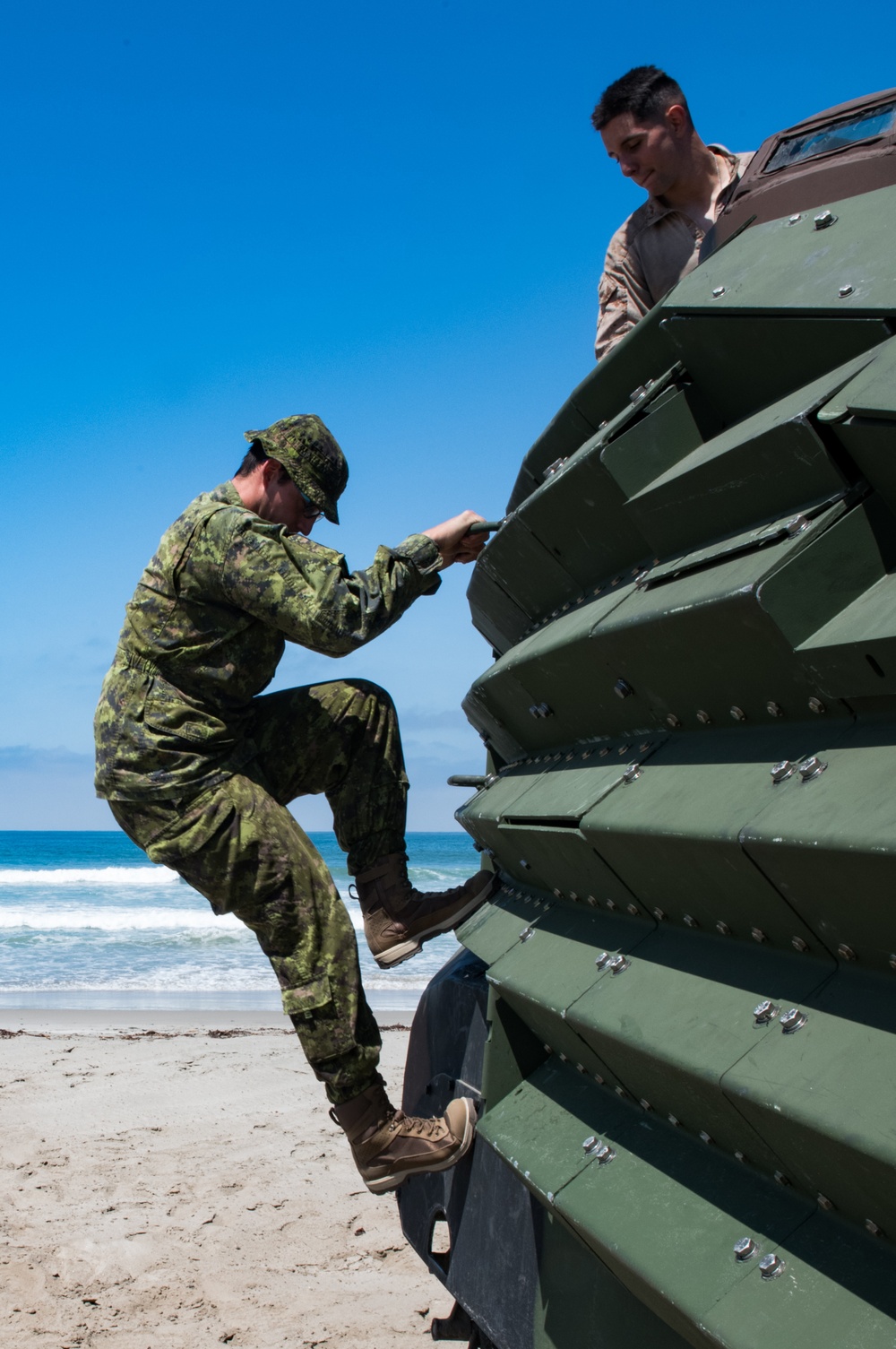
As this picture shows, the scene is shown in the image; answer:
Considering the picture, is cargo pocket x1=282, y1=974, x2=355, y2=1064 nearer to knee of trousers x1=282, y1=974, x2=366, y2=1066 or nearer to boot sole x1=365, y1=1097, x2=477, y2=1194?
knee of trousers x1=282, y1=974, x2=366, y2=1066

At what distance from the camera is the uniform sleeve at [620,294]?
3596mm

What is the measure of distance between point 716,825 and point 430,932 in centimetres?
187

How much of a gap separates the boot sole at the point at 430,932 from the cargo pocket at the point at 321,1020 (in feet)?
0.69

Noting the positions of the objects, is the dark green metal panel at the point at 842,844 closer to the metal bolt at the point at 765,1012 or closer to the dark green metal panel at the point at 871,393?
the metal bolt at the point at 765,1012

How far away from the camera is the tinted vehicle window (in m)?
2.62

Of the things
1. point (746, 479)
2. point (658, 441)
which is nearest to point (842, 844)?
point (746, 479)

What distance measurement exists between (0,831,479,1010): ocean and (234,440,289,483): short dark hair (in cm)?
1014

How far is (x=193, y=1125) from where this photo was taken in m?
7.45

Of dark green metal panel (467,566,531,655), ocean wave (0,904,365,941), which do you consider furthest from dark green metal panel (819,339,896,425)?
ocean wave (0,904,365,941)

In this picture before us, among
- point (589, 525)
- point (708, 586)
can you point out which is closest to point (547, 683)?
point (589, 525)

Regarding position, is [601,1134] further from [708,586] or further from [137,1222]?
[137,1222]

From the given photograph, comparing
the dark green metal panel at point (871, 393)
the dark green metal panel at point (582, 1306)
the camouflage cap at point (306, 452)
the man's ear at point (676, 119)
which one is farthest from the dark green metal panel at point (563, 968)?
the man's ear at point (676, 119)

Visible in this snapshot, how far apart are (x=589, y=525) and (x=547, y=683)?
0.31 metres

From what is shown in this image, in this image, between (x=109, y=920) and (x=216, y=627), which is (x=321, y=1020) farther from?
(x=109, y=920)
